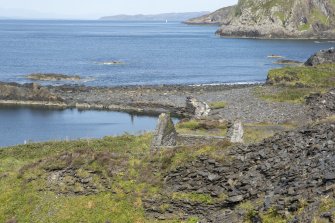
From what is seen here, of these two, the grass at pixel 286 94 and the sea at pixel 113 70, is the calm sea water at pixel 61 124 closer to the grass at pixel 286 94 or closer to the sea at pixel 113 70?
the sea at pixel 113 70

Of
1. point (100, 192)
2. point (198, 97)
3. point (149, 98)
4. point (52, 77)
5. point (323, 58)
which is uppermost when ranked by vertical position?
point (100, 192)

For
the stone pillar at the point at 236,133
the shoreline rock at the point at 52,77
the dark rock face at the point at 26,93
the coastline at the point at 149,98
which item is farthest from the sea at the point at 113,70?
the stone pillar at the point at 236,133

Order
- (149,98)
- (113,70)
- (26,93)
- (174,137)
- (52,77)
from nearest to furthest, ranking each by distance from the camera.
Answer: (174,137)
(149,98)
(26,93)
(52,77)
(113,70)

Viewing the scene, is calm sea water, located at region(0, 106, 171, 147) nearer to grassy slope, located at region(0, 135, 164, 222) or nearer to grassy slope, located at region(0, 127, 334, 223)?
grassy slope, located at region(0, 127, 334, 223)

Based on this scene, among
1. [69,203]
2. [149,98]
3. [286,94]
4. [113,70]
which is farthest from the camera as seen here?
[113,70]

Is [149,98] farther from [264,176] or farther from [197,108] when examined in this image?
[264,176]

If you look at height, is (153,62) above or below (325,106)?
below

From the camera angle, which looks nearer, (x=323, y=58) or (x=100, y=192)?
(x=100, y=192)

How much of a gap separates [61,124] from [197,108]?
17.5 metres

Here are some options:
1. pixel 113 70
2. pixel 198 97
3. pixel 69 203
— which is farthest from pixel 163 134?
pixel 113 70

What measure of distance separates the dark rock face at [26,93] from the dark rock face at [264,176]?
192 feet

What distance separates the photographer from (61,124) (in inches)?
2467

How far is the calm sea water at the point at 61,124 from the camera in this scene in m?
56.4

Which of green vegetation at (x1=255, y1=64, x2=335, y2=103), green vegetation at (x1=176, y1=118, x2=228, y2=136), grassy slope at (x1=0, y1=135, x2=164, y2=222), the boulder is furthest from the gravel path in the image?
grassy slope at (x1=0, y1=135, x2=164, y2=222)
